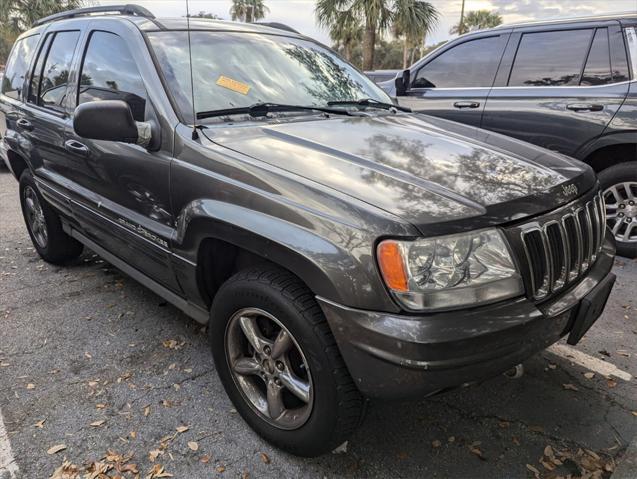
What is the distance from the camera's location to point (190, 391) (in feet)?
8.94

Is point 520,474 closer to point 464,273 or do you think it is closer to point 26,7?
point 464,273

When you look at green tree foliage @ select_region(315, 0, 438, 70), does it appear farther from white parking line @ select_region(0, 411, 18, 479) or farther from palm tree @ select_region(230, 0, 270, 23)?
white parking line @ select_region(0, 411, 18, 479)

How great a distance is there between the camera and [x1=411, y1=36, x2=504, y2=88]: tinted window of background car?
17.0 feet

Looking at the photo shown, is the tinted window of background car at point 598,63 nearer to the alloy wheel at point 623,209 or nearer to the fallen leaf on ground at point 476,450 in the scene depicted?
the alloy wheel at point 623,209

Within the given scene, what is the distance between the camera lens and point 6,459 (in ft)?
7.34

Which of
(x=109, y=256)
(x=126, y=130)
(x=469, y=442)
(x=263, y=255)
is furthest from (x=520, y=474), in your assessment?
(x=109, y=256)

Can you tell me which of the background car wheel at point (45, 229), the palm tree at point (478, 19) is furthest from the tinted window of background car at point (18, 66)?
the palm tree at point (478, 19)

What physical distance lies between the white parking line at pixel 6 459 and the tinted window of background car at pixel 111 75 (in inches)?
65.3

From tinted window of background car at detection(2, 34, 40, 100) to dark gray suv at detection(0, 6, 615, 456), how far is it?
3.44ft

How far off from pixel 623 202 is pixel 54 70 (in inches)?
187

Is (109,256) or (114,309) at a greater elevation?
(109,256)

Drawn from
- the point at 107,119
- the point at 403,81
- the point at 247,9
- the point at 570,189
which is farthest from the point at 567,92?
the point at 247,9

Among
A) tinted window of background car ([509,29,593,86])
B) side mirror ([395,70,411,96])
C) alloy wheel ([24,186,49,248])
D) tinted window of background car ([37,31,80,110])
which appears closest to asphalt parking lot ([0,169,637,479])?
alloy wheel ([24,186,49,248])

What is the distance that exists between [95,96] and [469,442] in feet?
9.33
